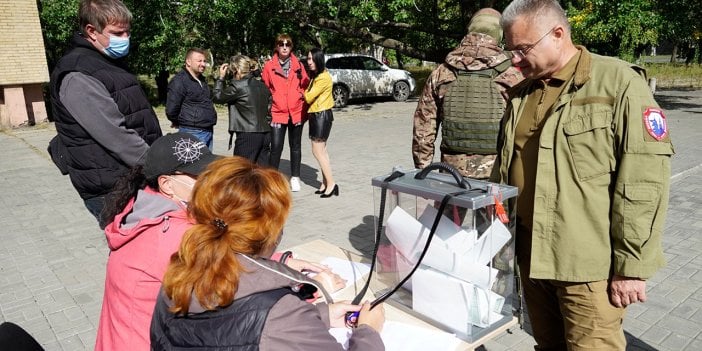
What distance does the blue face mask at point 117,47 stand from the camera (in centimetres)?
286

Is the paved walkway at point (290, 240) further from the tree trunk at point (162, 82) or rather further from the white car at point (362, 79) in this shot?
the tree trunk at point (162, 82)

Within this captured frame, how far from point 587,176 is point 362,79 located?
15.8m

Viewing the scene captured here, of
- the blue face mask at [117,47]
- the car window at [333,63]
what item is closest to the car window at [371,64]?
the car window at [333,63]

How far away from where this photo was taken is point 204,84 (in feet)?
18.9

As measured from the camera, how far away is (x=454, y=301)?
173 cm

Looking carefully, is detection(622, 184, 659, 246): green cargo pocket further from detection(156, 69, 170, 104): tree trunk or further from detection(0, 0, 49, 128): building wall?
detection(156, 69, 170, 104): tree trunk

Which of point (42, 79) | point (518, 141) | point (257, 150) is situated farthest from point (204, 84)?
point (42, 79)

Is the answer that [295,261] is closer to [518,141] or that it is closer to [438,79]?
[518,141]

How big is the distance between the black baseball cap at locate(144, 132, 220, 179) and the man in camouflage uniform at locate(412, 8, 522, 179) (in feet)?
5.11

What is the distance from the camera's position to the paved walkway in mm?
3436

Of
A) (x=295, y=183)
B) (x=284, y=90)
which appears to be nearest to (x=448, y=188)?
(x=284, y=90)

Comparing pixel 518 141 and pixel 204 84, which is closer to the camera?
pixel 518 141

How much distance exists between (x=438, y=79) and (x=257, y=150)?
3376mm

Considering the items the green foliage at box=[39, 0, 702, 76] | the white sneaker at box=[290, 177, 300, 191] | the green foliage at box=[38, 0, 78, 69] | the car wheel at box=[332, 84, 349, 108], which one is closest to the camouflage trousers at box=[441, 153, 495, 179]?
the white sneaker at box=[290, 177, 300, 191]
